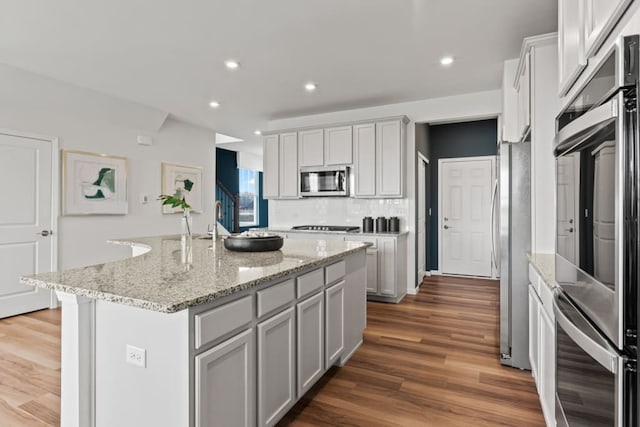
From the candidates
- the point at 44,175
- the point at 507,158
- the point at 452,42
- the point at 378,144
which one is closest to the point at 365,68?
the point at 452,42

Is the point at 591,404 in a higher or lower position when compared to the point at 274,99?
lower

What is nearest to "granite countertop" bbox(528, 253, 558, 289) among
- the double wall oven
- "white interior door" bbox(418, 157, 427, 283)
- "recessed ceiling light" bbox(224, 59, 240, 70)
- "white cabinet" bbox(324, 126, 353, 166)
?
the double wall oven

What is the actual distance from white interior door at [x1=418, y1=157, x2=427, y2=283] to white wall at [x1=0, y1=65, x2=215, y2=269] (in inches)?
150

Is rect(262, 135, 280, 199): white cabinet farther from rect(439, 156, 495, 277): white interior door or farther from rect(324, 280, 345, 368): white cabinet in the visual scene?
rect(324, 280, 345, 368): white cabinet

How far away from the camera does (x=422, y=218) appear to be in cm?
564

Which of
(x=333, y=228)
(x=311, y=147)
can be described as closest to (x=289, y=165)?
(x=311, y=147)

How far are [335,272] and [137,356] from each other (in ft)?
4.47

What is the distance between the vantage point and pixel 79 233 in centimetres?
457

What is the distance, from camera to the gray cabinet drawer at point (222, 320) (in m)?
1.33

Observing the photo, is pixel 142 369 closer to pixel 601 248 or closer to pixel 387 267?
pixel 601 248

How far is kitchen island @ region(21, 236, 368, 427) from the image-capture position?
4.33 feet

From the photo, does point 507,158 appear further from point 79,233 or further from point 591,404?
point 79,233

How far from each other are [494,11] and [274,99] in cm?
286

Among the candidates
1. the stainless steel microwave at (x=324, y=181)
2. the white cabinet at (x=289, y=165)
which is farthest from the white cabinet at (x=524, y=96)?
the white cabinet at (x=289, y=165)
